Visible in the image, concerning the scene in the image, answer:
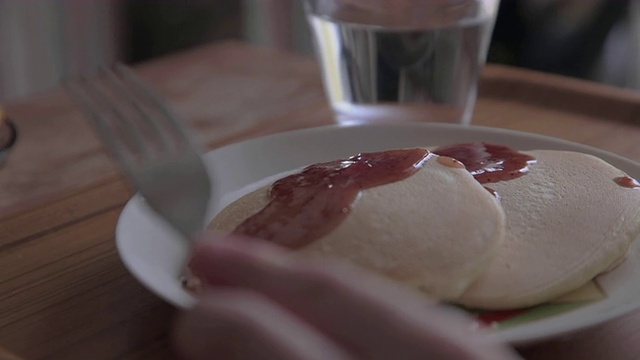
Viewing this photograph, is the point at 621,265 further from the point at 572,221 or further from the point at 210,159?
the point at 210,159

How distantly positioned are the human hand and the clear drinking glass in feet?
1.96

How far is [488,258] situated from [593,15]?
1.37m

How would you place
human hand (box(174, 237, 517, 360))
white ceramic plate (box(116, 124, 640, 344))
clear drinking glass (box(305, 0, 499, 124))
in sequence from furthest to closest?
clear drinking glass (box(305, 0, 499, 124)) < white ceramic plate (box(116, 124, 640, 344)) < human hand (box(174, 237, 517, 360))

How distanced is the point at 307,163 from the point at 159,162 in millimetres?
150

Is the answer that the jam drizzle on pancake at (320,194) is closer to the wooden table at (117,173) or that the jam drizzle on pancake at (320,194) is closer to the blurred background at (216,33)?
the wooden table at (117,173)

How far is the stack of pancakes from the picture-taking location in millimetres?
476

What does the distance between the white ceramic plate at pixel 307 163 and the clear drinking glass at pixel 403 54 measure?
0.55 ft

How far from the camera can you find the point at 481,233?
0.49 metres

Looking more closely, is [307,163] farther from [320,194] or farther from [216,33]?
[216,33]

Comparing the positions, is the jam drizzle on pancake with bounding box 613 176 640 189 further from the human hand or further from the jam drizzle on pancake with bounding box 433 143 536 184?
the human hand

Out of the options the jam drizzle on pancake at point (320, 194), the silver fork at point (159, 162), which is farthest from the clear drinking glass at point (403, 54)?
the jam drizzle on pancake at point (320, 194)

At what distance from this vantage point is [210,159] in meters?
0.71

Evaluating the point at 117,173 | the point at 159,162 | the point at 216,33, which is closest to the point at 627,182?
the point at 159,162

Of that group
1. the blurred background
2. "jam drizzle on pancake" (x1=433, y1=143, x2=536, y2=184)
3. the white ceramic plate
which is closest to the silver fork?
the white ceramic plate
